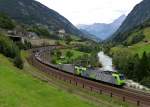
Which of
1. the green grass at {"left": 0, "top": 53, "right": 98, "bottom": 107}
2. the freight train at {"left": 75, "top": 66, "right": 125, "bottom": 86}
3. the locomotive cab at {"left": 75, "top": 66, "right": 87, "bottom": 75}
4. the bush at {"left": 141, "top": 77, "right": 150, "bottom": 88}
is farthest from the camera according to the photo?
the bush at {"left": 141, "top": 77, "right": 150, "bottom": 88}

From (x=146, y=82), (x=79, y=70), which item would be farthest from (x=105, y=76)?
(x=146, y=82)

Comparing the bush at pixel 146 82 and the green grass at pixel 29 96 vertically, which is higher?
the green grass at pixel 29 96

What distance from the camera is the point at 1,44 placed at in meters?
102

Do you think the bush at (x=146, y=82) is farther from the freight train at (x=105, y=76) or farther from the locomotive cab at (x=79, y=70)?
the freight train at (x=105, y=76)

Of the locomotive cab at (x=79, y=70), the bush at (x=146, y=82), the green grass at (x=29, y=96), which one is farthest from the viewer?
the bush at (x=146, y=82)

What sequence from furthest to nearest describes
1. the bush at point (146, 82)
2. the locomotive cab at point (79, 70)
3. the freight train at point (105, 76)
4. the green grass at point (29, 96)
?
the bush at point (146, 82) < the locomotive cab at point (79, 70) < the freight train at point (105, 76) < the green grass at point (29, 96)

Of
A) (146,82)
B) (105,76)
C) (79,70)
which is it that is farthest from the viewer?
(146,82)

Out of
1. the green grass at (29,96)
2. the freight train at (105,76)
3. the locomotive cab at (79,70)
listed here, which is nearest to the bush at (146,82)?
the locomotive cab at (79,70)

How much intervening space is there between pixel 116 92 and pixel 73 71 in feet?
116

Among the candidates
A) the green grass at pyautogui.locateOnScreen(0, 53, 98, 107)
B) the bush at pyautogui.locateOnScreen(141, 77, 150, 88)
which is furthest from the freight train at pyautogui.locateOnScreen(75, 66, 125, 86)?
the bush at pyautogui.locateOnScreen(141, 77, 150, 88)

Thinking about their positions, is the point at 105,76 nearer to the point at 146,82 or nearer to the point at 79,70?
the point at 79,70

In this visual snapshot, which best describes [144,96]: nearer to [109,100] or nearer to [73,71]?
[109,100]

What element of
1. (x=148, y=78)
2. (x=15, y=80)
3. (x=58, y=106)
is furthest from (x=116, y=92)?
(x=148, y=78)

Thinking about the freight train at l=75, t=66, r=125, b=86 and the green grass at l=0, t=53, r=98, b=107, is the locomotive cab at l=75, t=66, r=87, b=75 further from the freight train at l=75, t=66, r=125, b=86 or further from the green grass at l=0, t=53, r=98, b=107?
the green grass at l=0, t=53, r=98, b=107
